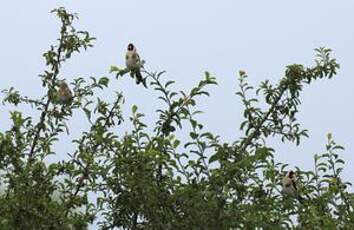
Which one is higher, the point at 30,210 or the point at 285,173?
the point at 285,173

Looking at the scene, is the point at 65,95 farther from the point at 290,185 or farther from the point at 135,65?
the point at 290,185

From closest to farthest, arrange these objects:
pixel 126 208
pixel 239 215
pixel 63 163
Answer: pixel 239 215 < pixel 126 208 < pixel 63 163

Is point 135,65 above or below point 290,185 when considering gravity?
above

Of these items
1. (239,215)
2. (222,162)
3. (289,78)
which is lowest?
(239,215)

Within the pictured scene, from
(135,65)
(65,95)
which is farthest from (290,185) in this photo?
(65,95)

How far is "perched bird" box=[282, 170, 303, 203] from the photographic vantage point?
7.50 m

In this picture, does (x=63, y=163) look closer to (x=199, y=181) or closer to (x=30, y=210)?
(x=30, y=210)

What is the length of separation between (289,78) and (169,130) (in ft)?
5.67

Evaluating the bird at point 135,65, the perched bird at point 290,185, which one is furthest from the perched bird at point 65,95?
the perched bird at point 290,185

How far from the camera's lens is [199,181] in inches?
273

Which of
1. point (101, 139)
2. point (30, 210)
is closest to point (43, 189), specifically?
point (30, 210)

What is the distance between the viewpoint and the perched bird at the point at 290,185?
24.6 ft

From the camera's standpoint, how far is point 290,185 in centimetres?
777

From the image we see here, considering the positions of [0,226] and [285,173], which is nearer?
[0,226]
